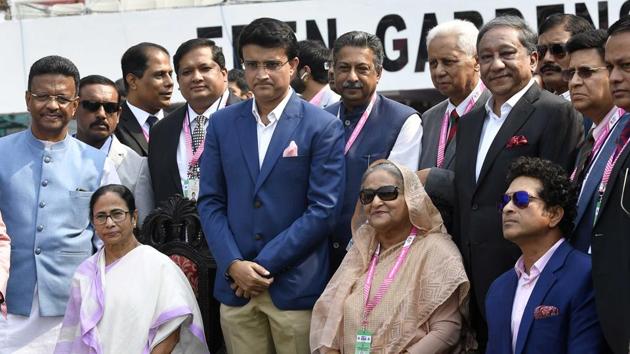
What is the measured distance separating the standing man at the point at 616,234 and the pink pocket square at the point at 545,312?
0.81 feet

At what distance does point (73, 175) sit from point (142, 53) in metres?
1.52

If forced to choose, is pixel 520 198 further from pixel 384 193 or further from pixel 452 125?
pixel 452 125

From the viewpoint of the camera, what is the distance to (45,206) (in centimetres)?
578

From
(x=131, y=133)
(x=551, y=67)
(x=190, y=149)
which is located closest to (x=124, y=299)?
(x=190, y=149)

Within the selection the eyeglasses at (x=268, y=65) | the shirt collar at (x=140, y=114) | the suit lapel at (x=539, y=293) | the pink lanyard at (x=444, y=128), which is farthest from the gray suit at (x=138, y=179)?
the suit lapel at (x=539, y=293)

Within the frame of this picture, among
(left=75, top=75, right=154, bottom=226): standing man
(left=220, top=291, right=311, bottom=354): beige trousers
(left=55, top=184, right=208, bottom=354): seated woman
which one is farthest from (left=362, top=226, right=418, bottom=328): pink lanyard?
(left=75, top=75, right=154, bottom=226): standing man

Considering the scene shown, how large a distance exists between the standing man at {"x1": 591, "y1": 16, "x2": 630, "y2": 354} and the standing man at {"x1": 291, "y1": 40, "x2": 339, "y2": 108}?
2.94 m

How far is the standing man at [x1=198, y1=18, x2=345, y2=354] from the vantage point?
17.1 feet

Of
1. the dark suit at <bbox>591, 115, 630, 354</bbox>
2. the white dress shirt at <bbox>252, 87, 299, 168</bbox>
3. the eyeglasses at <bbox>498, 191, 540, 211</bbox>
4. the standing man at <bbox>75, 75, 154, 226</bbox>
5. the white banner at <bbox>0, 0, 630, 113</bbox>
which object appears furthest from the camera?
the white banner at <bbox>0, 0, 630, 113</bbox>

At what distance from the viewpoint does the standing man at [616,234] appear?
161 inches

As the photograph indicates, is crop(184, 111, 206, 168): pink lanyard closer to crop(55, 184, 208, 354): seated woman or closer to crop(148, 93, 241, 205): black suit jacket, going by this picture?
crop(148, 93, 241, 205): black suit jacket

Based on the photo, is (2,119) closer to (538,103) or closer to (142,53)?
(142,53)

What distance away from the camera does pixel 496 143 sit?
5.05m

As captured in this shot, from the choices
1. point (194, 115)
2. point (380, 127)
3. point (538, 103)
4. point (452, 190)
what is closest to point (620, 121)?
point (538, 103)
